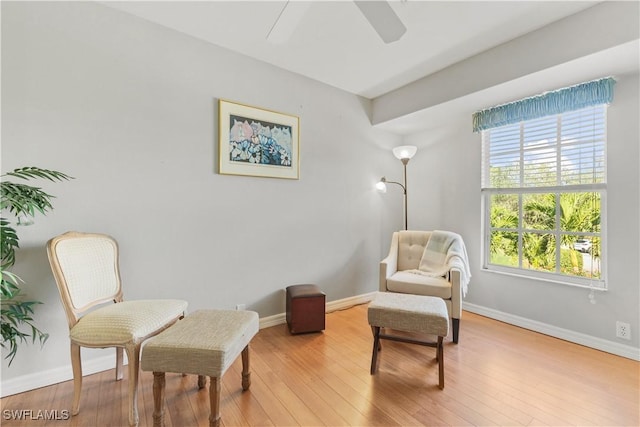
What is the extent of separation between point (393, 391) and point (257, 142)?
2.16 meters

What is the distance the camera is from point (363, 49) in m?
2.32

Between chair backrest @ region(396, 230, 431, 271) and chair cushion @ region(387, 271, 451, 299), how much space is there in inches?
10.3

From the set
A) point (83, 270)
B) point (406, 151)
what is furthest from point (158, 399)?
point (406, 151)

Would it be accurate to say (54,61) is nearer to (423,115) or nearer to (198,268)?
(198,268)

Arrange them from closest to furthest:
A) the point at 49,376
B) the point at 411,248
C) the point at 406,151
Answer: the point at 49,376
the point at 411,248
the point at 406,151

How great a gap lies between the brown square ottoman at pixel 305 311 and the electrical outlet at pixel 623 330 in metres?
2.27

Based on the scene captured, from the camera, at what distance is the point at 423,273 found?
8.72 ft

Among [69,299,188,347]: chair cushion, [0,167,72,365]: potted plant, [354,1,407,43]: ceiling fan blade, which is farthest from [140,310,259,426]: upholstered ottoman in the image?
[354,1,407,43]: ceiling fan blade

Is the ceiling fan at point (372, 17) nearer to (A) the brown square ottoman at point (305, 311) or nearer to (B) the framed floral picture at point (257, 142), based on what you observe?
(B) the framed floral picture at point (257, 142)

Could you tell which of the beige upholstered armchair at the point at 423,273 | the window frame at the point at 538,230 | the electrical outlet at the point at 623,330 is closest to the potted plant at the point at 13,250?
the beige upholstered armchair at the point at 423,273

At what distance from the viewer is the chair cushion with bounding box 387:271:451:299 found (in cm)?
233

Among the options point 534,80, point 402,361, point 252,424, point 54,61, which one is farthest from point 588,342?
point 54,61

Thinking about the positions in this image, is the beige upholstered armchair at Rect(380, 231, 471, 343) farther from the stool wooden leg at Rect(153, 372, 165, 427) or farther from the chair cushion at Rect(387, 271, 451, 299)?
the stool wooden leg at Rect(153, 372, 165, 427)

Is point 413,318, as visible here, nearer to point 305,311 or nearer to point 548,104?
point 305,311
